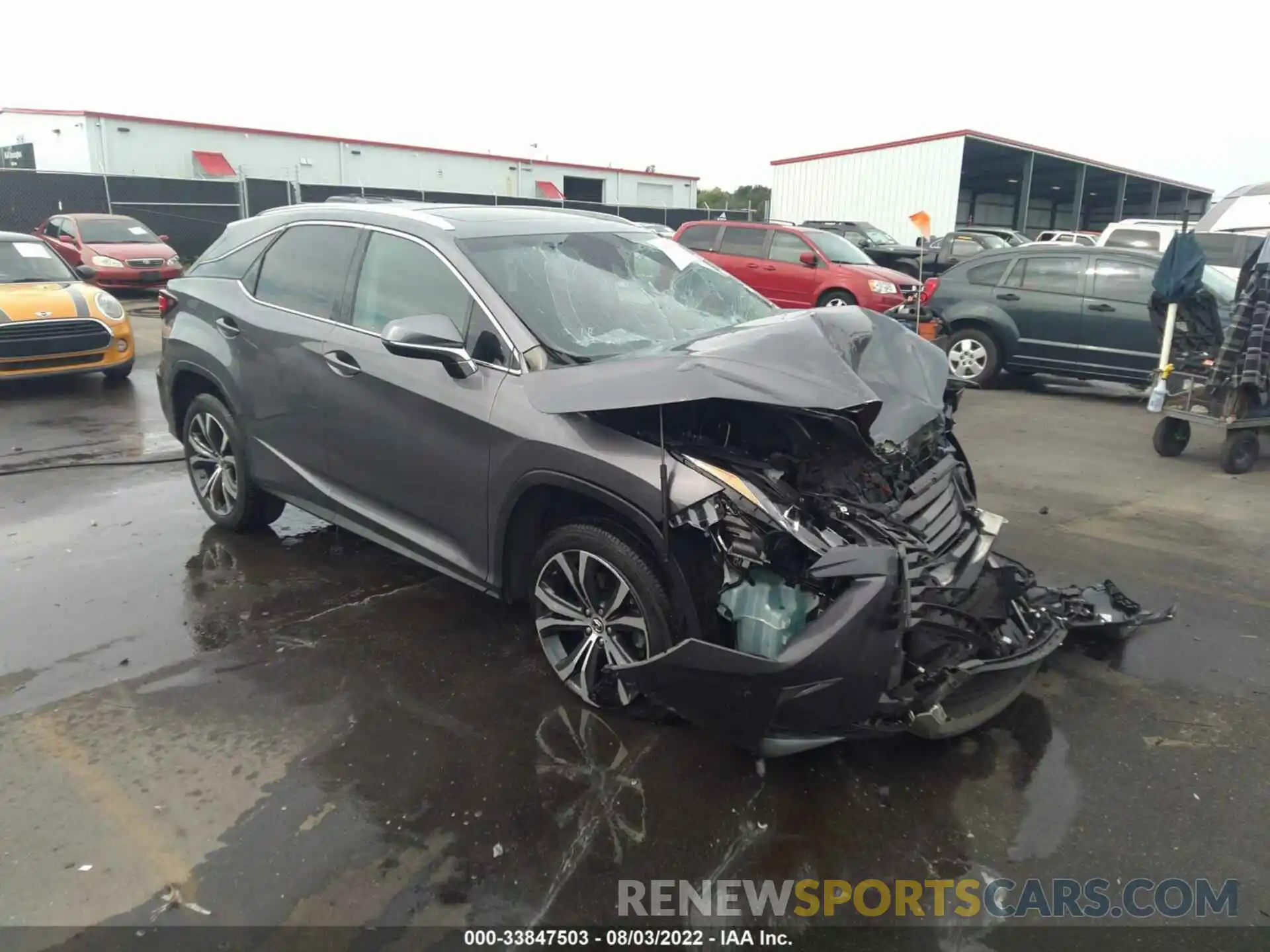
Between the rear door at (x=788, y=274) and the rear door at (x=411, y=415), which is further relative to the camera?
the rear door at (x=788, y=274)

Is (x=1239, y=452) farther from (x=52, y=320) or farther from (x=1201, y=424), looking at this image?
(x=52, y=320)

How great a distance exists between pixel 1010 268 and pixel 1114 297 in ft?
4.06

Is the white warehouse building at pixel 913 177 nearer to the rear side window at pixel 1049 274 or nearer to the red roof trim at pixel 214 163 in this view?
the rear side window at pixel 1049 274

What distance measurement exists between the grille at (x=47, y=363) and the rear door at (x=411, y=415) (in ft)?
21.3

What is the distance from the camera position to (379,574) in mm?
4770

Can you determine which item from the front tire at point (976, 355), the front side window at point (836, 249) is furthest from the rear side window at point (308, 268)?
the front side window at point (836, 249)

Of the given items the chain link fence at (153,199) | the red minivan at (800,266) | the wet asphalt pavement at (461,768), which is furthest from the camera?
the chain link fence at (153,199)

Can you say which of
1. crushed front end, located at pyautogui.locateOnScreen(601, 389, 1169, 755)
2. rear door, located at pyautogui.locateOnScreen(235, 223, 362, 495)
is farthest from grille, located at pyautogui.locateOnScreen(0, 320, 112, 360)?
crushed front end, located at pyautogui.locateOnScreen(601, 389, 1169, 755)

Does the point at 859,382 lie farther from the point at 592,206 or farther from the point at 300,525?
the point at 592,206

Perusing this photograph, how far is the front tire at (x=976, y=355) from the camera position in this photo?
10500 mm

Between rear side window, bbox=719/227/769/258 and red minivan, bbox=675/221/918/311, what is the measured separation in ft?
0.04

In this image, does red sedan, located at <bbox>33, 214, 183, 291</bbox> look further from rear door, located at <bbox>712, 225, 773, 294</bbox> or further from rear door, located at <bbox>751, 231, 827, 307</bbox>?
rear door, located at <bbox>751, 231, 827, 307</bbox>

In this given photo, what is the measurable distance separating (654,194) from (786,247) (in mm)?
30596

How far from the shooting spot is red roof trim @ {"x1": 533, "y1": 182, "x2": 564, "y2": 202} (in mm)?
38938
